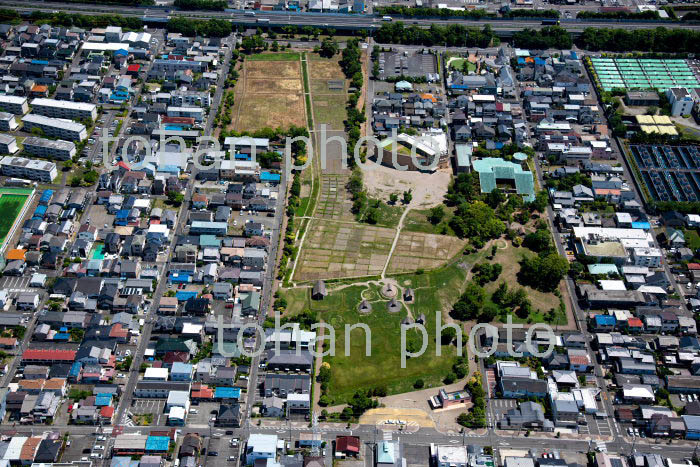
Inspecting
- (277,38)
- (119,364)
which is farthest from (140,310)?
(277,38)

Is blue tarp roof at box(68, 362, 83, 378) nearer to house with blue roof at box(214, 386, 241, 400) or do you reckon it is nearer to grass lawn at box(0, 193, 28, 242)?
house with blue roof at box(214, 386, 241, 400)

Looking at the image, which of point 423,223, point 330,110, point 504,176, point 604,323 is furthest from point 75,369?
point 504,176

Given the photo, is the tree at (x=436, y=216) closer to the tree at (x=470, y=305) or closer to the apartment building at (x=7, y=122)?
the tree at (x=470, y=305)

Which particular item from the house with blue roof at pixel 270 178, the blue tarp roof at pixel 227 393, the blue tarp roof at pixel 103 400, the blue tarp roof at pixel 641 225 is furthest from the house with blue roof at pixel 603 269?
the blue tarp roof at pixel 103 400

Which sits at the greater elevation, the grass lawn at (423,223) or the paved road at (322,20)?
the paved road at (322,20)

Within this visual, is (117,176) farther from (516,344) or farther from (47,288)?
(516,344)

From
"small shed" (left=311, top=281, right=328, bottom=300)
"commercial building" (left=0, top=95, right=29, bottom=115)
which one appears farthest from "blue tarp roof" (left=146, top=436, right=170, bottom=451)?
"commercial building" (left=0, top=95, right=29, bottom=115)
